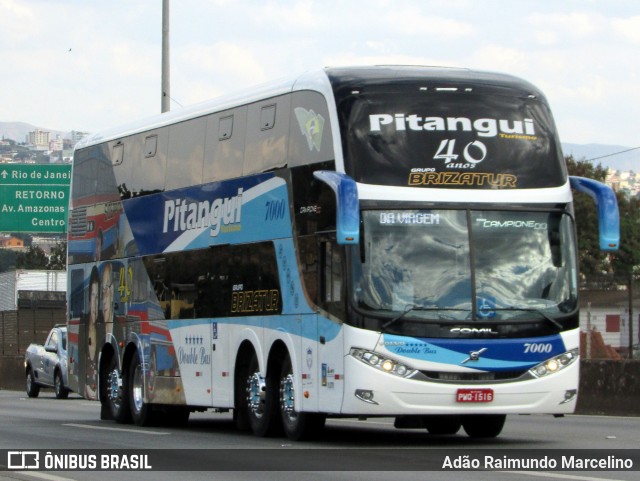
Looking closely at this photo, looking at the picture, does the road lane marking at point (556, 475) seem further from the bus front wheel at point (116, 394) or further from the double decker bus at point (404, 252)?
the bus front wheel at point (116, 394)

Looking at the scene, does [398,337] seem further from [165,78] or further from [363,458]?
[165,78]

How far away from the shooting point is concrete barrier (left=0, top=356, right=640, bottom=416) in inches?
934

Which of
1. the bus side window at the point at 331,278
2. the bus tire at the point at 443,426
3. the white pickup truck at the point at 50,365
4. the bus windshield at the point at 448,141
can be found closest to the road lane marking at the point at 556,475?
the bus side window at the point at 331,278

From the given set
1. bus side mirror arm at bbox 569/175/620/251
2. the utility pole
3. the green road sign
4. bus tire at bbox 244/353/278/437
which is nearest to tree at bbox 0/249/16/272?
the green road sign

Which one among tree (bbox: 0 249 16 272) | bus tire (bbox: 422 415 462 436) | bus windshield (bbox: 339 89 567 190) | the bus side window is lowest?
bus tire (bbox: 422 415 462 436)

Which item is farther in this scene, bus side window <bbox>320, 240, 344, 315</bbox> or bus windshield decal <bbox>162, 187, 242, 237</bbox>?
bus windshield decal <bbox>162, 187, 242, 237</bbox>

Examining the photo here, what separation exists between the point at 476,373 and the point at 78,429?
694cm

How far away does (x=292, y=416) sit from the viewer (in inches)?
703

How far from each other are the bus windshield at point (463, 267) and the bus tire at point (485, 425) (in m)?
2.06

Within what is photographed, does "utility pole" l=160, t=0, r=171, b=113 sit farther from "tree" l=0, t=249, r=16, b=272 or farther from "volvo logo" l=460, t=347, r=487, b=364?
"tree" l=0, t=249, r=16, b=272

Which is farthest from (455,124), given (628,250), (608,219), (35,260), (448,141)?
(35,260)

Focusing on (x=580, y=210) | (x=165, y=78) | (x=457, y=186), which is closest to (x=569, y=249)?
(x=457, y=186)

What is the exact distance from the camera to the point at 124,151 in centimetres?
2394

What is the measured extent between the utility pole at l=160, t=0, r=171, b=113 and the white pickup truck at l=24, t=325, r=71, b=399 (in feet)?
20.3
